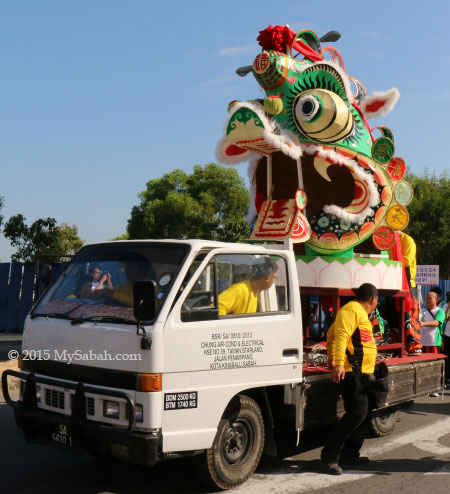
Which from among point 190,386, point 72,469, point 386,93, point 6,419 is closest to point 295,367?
point 190,386

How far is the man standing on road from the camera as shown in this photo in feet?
18.0

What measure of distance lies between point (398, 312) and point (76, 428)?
5.03m

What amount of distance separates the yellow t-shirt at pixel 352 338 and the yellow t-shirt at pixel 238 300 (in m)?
0.87

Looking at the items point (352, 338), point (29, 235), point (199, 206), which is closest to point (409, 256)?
point (352, 338)

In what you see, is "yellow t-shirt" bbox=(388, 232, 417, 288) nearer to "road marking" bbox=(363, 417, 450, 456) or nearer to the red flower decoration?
"road marking" bbox=(363, 417, 450, 456)

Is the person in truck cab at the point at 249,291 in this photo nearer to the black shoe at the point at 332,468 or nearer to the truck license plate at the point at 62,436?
the truck license plate at the point at 62,436

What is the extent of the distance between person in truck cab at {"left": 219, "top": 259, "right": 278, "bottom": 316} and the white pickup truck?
0.19 ft

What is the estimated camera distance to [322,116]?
7.43m

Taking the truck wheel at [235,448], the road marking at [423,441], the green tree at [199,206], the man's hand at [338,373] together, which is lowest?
the road marking at [423,441]

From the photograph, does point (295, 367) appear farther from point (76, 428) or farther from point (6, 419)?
point (6, 419)

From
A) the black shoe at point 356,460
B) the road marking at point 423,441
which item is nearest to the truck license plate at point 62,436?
the black shoe at point 356,460

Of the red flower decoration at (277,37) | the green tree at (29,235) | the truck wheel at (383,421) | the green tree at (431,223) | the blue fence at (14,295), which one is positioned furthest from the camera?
the green tree at (431,223)

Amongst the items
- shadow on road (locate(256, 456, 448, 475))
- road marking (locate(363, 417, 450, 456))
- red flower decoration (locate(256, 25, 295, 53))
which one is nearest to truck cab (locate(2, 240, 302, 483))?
shadow on road (locate(256, 456, 448, 475))

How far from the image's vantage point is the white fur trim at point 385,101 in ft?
27.7
